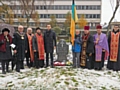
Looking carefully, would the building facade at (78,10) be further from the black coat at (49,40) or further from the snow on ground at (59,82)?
the snow on ground at (59,82)

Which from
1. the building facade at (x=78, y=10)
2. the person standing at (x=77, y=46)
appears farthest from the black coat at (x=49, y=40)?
the building facade at (x=78, y=10)

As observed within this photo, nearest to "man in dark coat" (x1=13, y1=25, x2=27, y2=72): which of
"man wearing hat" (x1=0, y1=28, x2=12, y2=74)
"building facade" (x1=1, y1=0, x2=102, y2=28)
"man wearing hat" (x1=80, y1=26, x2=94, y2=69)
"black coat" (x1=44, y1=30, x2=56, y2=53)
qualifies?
"man wearing hat" (x1=0, y1=28, x2=12, y2=74)

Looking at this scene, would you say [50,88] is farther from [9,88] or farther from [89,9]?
[89,9]

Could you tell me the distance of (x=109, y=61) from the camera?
9.19 metres

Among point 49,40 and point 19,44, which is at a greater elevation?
point 49,40

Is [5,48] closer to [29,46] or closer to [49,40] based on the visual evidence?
[29,46]

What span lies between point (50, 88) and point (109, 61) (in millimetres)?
4033

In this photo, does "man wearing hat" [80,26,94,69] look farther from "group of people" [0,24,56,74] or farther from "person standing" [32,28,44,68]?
"person standing" [32,28,44,68]

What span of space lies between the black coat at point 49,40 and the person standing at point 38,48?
187 mm

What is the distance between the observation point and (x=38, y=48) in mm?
9219

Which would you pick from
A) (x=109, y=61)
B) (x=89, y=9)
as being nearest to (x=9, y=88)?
(x=109, y=61)

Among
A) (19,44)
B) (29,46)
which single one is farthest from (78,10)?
(19,44)

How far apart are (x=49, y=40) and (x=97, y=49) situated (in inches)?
74.9

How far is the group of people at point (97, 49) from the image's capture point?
884 centimetres
